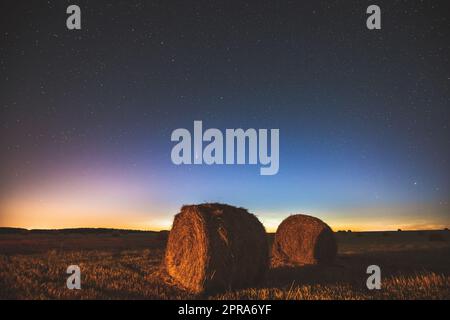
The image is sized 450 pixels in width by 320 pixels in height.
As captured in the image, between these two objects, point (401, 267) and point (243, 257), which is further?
point (401, 267)

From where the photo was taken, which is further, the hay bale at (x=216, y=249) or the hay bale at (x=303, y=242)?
the hay bale at (x=303, y=242)

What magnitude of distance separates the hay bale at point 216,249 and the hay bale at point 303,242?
629 centimetres

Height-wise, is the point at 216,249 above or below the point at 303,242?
above

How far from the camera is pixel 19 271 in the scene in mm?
12312

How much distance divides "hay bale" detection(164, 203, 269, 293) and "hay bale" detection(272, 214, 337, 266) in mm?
6291

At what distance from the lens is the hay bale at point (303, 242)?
17.4 m

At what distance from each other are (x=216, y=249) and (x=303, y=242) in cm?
815

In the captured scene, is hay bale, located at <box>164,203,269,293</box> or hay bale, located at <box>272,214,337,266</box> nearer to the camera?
hay bale, located at <box>164,203,269,293</box>

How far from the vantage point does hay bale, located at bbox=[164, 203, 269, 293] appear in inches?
407

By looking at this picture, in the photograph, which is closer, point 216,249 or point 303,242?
point 216,249

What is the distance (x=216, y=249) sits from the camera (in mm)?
10430
